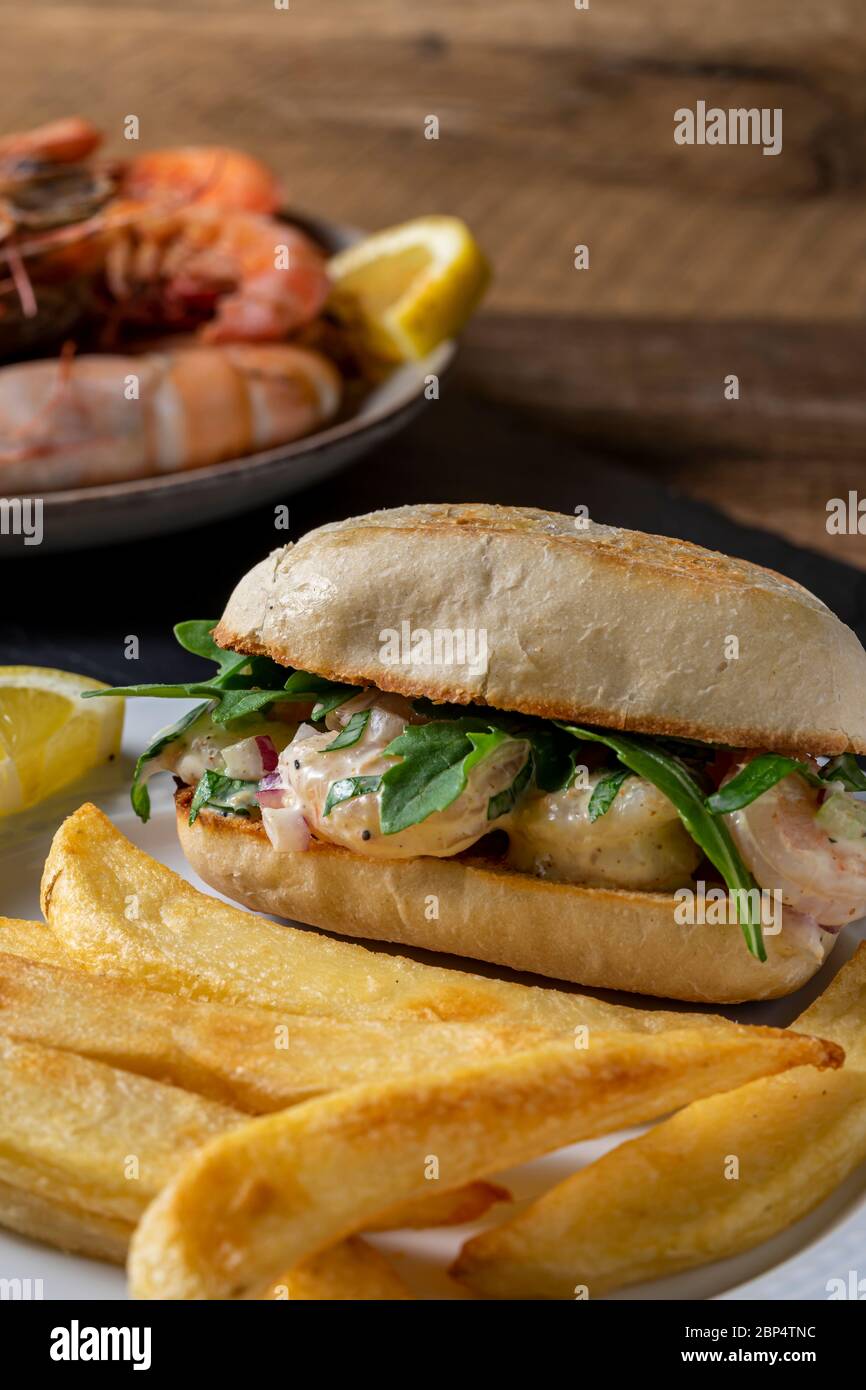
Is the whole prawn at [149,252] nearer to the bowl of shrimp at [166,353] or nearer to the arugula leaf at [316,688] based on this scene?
the bowl of shrimp at [166,353]

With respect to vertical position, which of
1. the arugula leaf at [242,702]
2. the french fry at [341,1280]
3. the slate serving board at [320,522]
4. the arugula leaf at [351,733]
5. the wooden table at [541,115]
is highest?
the wooden table at [541,115]

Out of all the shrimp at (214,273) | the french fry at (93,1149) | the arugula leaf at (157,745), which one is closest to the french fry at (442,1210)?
the french fry at (93,1149)

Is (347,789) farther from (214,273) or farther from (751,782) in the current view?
(214,273)

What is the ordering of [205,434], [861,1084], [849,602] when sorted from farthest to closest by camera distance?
[205,434] → [849,602] → [861,1084]

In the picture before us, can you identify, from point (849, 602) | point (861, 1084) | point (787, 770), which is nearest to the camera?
point (861, 1084)

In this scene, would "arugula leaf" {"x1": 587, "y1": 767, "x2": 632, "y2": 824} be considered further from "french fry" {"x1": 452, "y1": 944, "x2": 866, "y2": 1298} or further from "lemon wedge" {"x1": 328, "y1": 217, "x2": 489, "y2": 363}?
"lemon wedge" {"x1": 328, "y1": 217, "x2": 489, "y2": 363}

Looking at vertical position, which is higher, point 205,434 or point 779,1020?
point 205,434

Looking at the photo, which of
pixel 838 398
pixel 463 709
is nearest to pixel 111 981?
pixel 463 709

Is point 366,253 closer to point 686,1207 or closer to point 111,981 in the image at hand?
point 111,981
